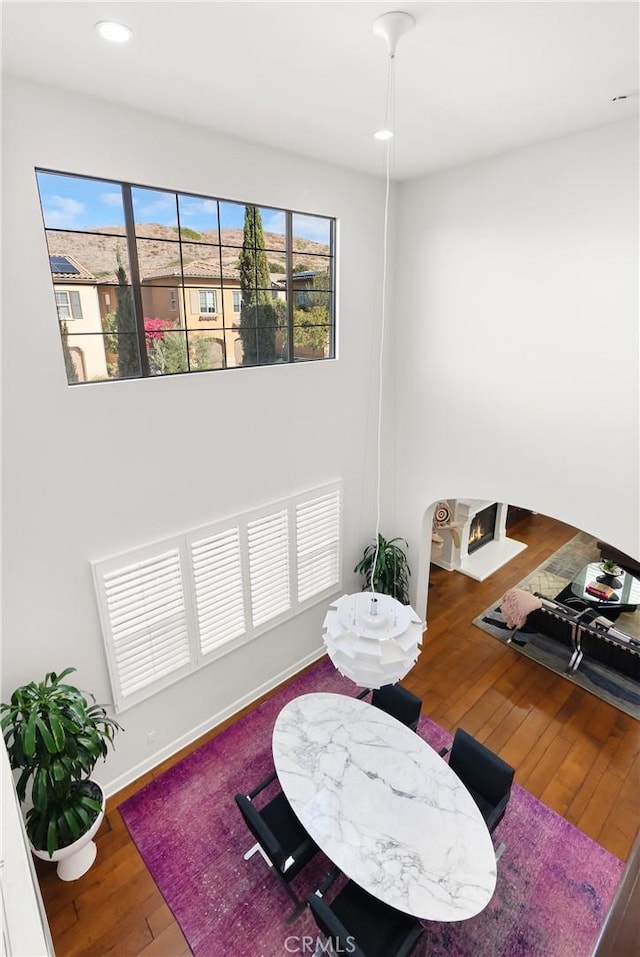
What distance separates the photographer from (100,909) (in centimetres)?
387

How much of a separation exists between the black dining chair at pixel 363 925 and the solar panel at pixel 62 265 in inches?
186

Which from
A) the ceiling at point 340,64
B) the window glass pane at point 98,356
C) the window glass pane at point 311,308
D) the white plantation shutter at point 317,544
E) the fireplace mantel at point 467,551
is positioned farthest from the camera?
the fireplace mantel at point 467,551

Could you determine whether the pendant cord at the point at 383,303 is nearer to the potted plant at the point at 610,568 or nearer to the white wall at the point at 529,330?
the white wall at the point at 529,330

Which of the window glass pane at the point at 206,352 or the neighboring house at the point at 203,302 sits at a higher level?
the neighboring house at the point at 203,302

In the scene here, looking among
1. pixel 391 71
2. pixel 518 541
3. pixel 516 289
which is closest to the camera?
pixel 391 71

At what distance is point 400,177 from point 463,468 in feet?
10.9

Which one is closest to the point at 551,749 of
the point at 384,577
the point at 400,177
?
the point at 384,577

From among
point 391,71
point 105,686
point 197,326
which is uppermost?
point 391,71

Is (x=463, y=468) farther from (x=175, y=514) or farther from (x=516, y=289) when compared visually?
(x=175, y=514)

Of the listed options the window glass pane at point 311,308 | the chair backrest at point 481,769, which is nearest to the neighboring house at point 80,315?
the window glass pane at point 311,308

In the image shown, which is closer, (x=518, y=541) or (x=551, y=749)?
(x=551, y=749)

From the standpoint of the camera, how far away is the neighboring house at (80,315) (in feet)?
12.0

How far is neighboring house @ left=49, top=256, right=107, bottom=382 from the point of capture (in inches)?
144

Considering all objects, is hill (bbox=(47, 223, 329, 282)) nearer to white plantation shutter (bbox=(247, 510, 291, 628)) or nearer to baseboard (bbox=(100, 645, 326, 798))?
white plantation shutter (bbox=(247, 510, 291, 628))
